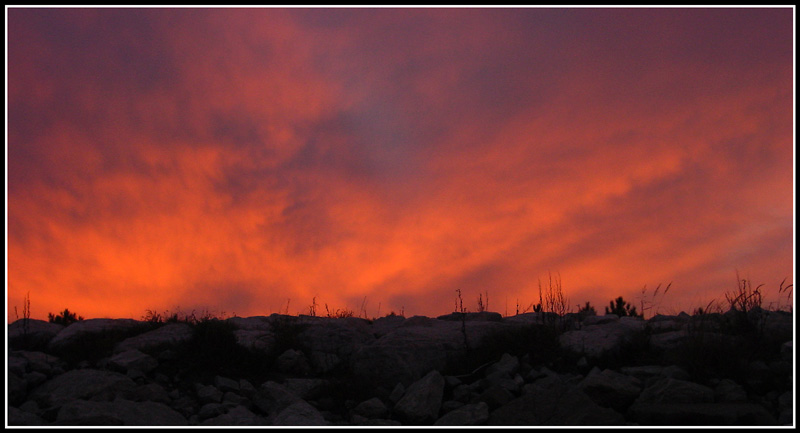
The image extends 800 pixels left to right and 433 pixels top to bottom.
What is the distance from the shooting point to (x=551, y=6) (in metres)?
6.86

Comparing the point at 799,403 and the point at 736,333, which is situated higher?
the point at 736,333

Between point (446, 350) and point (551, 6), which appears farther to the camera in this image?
point (446, 350)

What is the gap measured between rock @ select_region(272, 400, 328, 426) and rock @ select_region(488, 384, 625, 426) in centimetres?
188

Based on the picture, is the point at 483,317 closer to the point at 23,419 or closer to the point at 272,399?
the point at 272,399

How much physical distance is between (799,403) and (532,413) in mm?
2683

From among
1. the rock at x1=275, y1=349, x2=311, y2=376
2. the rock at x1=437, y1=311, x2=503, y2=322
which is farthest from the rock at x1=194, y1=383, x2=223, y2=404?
the rock at x1=437, y1=311, x2=503, y2=322

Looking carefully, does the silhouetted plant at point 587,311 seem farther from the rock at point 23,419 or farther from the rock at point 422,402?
the rock at point 23,419

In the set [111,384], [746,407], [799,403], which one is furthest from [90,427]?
[799,403]

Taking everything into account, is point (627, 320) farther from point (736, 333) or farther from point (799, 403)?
point (799, 403)

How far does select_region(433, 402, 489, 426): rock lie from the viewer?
21.0 feet

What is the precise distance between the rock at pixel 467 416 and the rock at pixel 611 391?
1.18 metres

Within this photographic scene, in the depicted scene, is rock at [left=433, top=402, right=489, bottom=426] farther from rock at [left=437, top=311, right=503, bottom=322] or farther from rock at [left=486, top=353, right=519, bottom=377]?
rock at [left=437, top=311, right=503, bottom=322]

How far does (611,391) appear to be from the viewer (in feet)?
21.7

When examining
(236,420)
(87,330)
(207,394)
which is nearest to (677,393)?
(236,420)
